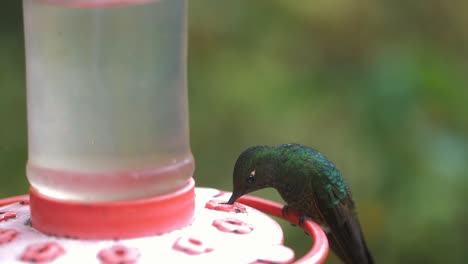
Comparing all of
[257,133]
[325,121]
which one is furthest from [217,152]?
[325,121]

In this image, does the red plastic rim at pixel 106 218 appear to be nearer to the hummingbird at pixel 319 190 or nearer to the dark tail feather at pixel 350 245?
the hummingbird at pixel 319 190

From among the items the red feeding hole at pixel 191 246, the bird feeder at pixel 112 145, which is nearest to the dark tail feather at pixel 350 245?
the bird feeder at pixel 112 145

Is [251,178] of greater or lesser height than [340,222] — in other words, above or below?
above

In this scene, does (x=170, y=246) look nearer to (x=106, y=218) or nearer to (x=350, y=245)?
(x=106, y=218)

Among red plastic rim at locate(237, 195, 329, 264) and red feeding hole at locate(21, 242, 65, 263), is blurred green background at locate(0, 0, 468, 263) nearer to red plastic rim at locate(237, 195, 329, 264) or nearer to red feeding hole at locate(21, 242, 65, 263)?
red plastic rim at locate(237, 195, 329, 264)

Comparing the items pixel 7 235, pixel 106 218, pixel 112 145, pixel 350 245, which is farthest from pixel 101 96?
pixel 350 245

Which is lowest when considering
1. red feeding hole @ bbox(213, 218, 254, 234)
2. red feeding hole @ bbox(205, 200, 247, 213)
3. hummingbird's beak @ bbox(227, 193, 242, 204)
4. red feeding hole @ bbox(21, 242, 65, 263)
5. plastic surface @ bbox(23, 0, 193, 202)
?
hummingbird's beak @ bbox(227, 193, 242, 204)

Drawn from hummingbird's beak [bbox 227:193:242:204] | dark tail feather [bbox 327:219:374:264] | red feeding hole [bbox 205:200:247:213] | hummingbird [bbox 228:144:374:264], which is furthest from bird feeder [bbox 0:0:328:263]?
dark tail feather [bbox 327:219:374:264]
